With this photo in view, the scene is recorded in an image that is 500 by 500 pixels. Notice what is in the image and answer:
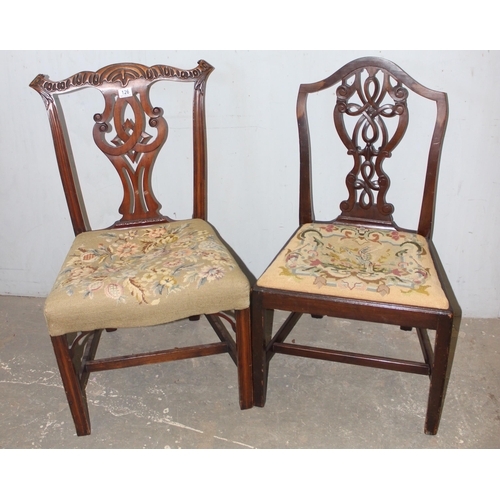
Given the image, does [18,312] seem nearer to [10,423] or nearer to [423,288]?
[10,423]

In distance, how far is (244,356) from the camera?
1.62m

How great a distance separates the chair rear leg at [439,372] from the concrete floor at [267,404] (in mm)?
71

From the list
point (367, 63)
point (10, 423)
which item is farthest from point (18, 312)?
point (367, 63)

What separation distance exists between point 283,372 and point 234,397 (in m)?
0.21

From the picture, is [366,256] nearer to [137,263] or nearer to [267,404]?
[267,404]

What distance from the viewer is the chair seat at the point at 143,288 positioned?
142cm

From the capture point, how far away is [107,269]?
1575 millimetres

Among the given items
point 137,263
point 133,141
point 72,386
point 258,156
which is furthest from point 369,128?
point 72,386

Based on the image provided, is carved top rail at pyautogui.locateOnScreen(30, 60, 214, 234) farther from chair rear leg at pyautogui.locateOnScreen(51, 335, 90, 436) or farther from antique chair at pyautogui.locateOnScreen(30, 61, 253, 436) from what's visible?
chair rear leg at pyautogui.locateOnScreen(51, 335, 90, 436)

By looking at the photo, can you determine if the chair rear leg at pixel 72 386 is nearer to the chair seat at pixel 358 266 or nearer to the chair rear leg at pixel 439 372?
the chair seat at pixel 358 266

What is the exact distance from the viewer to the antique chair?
1.44 metres

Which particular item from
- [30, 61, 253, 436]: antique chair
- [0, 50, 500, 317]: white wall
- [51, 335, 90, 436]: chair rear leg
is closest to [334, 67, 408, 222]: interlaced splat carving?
[0, 50, 500, 317]: white wall

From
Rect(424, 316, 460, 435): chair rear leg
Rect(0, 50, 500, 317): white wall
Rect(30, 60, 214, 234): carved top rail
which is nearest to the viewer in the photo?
Rect(424, 316, 460, 435): chair rear leg

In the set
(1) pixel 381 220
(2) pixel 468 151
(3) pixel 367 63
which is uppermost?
(3) pixel 367 63
